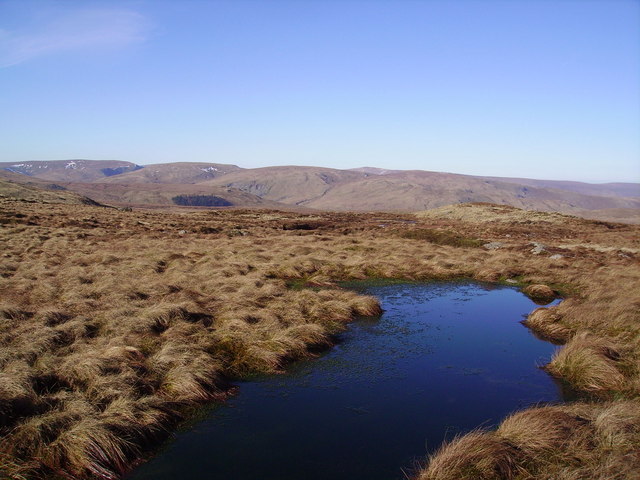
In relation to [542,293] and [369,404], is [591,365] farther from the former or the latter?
[542,293]

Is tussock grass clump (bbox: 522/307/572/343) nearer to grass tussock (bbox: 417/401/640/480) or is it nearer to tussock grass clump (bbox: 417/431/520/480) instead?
grass tussock (bbox: 417/401/640/480)

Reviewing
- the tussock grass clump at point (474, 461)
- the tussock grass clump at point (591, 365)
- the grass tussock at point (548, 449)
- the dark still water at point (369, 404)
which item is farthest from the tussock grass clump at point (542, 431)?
the tussock grass clump at point (591, 365)

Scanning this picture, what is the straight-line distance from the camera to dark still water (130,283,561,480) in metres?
7.91

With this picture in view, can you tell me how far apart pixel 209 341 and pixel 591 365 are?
1113 cm

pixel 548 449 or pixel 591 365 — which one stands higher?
pixel 591 365

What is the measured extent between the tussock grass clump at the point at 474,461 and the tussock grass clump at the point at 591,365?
5.08 m

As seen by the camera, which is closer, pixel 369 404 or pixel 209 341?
pixel 369 404

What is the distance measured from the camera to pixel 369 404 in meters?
10.2

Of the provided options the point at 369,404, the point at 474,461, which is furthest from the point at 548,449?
the point at 369,404

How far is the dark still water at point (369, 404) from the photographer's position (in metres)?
7.91

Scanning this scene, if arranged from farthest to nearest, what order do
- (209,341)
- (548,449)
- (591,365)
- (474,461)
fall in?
(209,341) → (591,365) → (548,449) → (474,461)

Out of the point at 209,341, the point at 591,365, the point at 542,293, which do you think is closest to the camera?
the point at 591,365

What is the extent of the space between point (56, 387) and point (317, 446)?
6.14 metres

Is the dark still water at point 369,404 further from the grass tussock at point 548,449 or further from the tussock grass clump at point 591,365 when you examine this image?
the grass tussock at point 548,449
